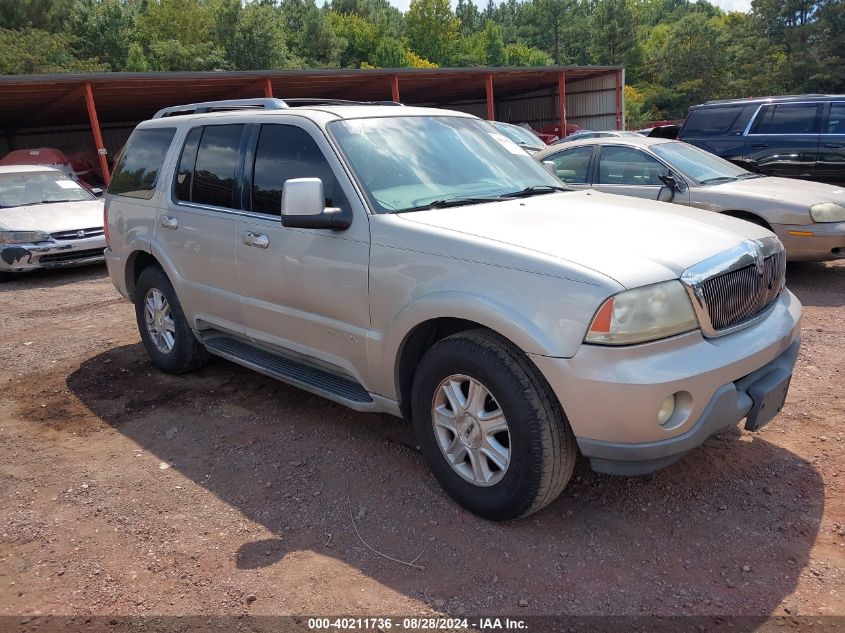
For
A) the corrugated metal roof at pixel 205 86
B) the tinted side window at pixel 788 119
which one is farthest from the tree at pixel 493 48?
the tinted side window at pixel 788 119

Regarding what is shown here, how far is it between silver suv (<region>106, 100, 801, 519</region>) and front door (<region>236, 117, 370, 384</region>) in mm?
12

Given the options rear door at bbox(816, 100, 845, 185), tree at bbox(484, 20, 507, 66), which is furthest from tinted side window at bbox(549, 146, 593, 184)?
tree at bbox(484, 20, 507, 66)

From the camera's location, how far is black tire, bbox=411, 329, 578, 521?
2842 millimetres

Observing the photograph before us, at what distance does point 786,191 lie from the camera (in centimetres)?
718

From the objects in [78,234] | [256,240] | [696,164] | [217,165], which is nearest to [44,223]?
[78,234]

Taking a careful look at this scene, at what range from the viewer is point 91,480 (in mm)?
3898

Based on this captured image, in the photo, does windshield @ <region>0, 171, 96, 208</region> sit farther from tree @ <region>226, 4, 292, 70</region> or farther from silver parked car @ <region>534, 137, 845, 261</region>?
tree @ <region>226, 4, 292, 70</region>

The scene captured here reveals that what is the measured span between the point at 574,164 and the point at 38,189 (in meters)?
8.45

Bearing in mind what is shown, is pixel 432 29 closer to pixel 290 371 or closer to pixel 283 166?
pixel 283 166

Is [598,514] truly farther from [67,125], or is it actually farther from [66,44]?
[66,44]

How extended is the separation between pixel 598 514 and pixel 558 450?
1.93ft

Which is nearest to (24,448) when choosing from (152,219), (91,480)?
(91,480)

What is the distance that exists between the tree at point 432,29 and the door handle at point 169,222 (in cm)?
8266

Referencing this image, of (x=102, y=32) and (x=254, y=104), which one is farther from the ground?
(x=102, y=32)
